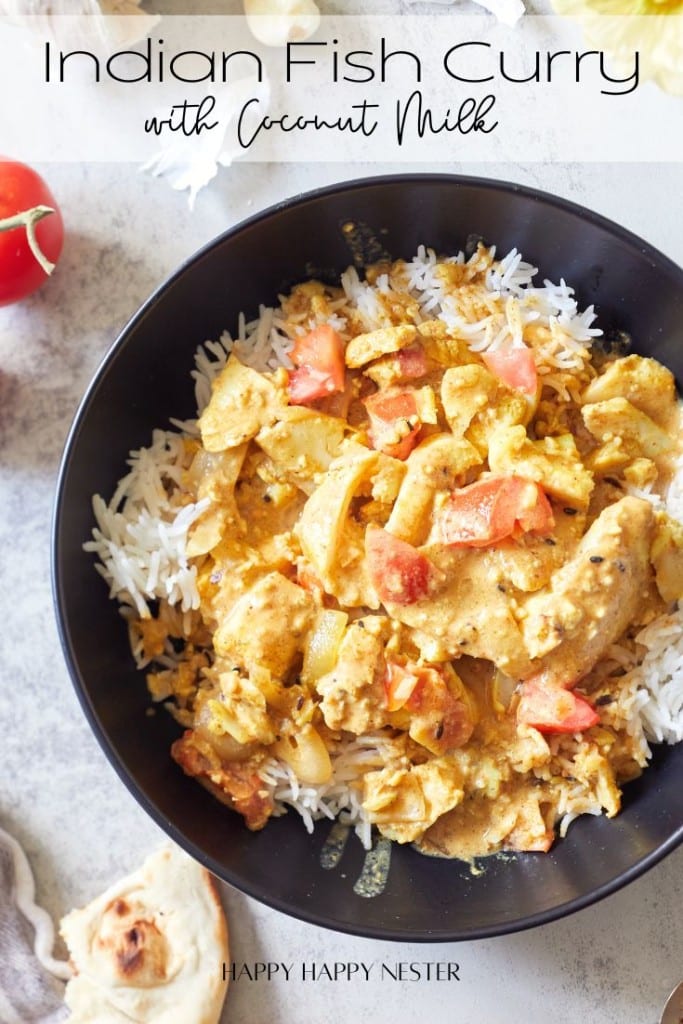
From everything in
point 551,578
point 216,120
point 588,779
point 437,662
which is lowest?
point 588,779

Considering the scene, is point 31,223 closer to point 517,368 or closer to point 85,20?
point 85,20

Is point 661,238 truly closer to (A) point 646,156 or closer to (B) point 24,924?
(A) point 646,156

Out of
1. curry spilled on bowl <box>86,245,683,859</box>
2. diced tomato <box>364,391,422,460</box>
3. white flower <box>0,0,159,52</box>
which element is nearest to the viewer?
curry spilled on bowl <box>86,245,683,859</box>

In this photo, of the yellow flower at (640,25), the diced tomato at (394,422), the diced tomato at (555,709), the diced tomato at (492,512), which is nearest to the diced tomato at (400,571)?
the diced tomato at (492,512)

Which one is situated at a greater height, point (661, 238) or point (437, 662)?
point (661, 238)

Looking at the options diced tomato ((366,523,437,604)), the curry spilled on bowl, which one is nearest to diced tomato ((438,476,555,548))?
the curry spilled on bowl

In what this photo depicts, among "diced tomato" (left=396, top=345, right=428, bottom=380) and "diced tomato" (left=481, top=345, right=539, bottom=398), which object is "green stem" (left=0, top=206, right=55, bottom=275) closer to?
"diced tomato" (left=396, top=345, right=428, bottom=380)

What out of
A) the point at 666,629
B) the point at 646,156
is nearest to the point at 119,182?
the point at 646,156
